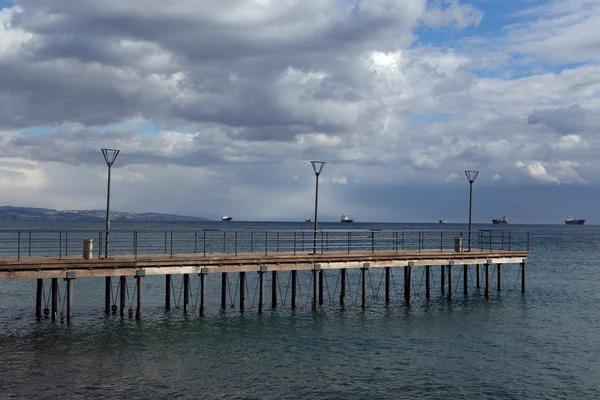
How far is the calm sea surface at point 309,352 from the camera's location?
21734 millimetres

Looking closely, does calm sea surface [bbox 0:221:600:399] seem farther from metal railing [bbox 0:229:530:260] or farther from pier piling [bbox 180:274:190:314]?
metal railing [bbox 0:229:530:260]

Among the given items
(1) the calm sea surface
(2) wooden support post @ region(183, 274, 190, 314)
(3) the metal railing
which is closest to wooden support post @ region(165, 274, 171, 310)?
(1) the calm sea surface

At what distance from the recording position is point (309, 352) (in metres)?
26.7

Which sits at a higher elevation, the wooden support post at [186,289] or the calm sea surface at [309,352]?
the wooden support post at [186,289]

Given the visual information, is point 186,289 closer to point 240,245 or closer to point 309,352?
point 309,352

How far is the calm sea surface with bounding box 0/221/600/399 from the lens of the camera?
71.3 ft

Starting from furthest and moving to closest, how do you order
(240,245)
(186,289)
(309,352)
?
(240,245)
(186,289)
(309,352)

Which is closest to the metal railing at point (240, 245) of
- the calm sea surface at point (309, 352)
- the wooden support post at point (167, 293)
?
the wooden support post at point (167, 293)

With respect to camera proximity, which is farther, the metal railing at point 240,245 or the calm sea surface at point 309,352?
the metal railing at point 240,245

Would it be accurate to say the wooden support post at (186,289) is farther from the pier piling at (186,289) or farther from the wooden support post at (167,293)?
the wooden support post at (167,293)

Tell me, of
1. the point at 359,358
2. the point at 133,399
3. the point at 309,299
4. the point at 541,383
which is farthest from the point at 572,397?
the point at 309,299

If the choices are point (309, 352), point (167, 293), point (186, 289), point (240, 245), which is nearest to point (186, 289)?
point (186, 289)

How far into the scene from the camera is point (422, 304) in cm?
4009

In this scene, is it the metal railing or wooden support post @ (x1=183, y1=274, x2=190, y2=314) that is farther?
wooden support post @ (x1=183, y1=274, x2=190, y2=314)
